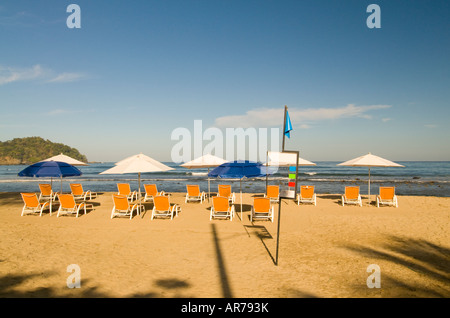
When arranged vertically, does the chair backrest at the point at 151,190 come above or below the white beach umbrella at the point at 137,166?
below

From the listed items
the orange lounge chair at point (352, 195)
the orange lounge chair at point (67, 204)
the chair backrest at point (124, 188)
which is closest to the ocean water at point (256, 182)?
the chair backrest at point (124, 188)

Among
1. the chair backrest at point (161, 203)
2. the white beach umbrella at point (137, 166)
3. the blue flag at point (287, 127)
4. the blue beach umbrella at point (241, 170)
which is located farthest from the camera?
the chair backrest at point (161, 203)

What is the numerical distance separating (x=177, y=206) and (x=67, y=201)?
3.87 meters

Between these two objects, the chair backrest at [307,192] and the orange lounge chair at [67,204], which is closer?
the orange lounge chair at [67,204]

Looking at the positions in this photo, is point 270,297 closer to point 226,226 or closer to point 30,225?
point 226,226

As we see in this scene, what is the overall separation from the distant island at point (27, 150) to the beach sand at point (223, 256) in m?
97.9

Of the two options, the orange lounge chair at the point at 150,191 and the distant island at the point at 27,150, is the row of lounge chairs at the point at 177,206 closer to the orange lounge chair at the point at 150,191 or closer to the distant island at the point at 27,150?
the orange lounge chair at the point at 150,191

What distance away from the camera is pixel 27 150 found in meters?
91.4

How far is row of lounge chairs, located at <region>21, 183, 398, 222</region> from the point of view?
8602mm

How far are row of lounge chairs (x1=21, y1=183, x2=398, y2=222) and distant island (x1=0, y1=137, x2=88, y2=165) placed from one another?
307ft

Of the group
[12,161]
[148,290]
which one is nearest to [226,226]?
[148,290]

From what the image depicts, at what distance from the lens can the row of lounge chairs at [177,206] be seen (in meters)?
8.60

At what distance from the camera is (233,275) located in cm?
443

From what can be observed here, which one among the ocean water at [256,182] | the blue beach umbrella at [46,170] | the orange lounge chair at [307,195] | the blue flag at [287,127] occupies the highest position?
the blue flag at [287,127]
